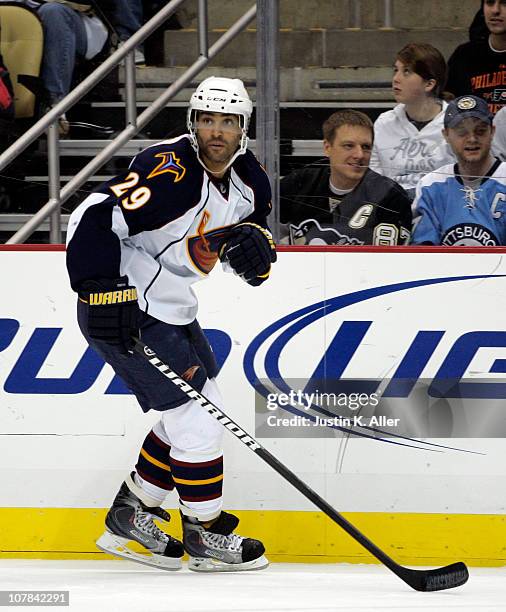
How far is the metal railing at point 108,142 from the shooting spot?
386cm

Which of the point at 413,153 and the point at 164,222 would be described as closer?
the point at 164,222

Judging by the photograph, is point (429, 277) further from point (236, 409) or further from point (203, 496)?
point (203, 496)

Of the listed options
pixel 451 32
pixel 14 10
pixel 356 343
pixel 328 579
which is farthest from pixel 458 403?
pixel 14 10

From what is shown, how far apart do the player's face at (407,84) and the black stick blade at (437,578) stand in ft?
4.51

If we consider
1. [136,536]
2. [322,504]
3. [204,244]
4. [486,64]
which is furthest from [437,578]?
[486,64]

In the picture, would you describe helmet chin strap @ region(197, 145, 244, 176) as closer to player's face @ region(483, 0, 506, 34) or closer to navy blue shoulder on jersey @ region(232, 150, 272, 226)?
navy blue shoulder on jersey @ region(232, 150, 272, 226)

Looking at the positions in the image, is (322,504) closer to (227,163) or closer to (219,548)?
(219,548)

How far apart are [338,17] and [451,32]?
0.34 meters

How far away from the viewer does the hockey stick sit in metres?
3.42

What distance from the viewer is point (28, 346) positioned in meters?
3.89

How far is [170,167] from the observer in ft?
11.5

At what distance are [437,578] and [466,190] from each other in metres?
1.17

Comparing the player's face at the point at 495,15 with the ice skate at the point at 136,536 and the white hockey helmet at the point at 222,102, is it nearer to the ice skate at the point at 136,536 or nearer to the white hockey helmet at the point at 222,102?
the white hockey helmet at the point at 222,102

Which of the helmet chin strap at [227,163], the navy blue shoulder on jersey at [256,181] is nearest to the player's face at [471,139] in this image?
the navy blue shoulder on jersey at [256,181]
